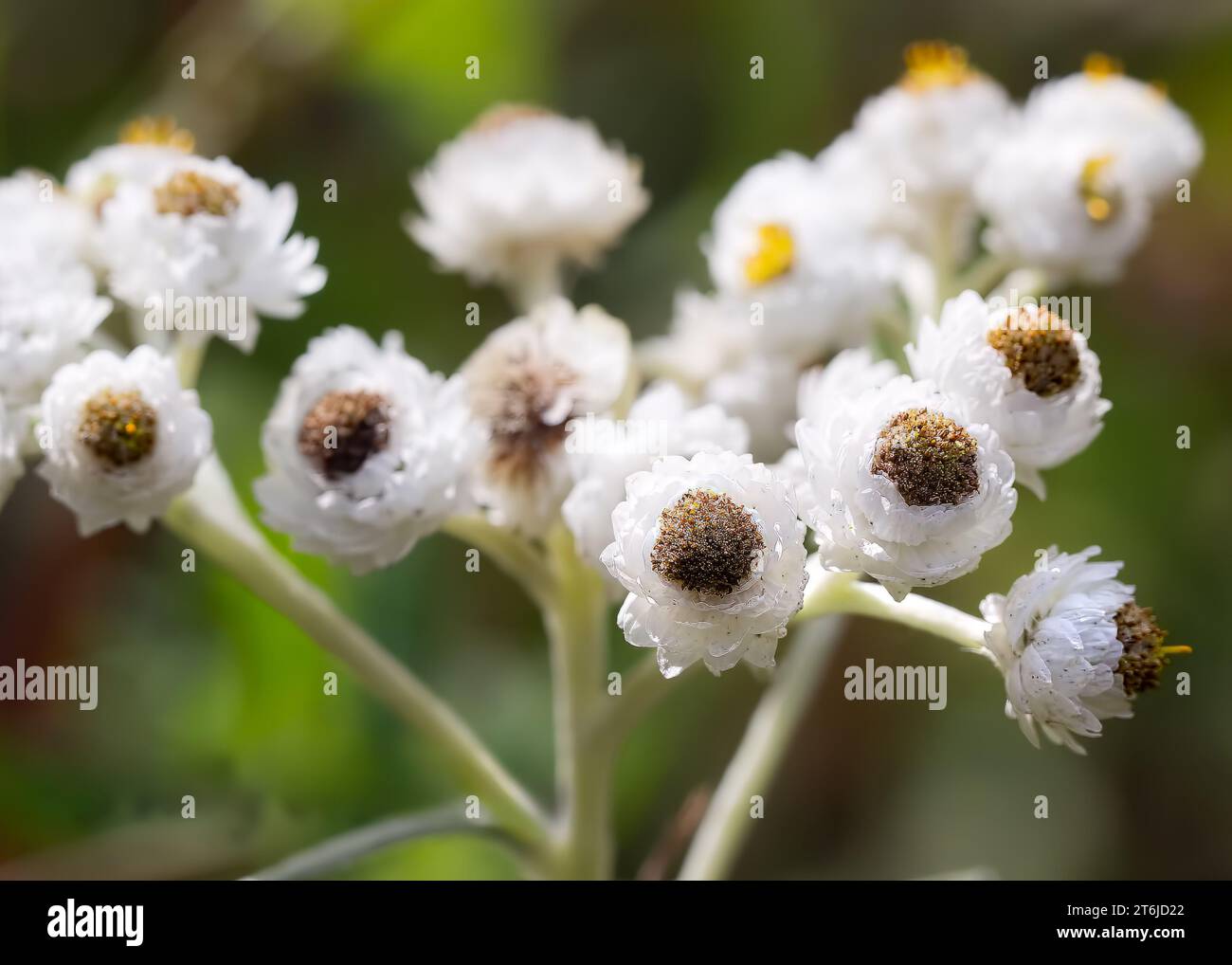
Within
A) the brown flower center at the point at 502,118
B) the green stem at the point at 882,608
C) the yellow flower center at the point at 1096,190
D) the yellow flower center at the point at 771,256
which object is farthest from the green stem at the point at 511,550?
the yellow flower center at the point at 1096,190

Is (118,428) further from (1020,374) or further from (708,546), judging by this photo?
(1020,374)

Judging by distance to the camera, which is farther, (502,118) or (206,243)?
(502,118)

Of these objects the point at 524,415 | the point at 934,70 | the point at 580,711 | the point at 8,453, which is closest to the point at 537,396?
the point at 524,415

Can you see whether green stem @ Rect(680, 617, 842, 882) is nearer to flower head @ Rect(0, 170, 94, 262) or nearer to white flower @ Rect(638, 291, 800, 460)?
white flower @ Rect(638, 291, 800, 460)

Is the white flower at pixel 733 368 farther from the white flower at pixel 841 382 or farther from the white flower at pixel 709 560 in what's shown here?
the white flower at pixel 709 560

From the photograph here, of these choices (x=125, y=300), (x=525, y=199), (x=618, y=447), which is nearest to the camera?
(x=618, y=447)

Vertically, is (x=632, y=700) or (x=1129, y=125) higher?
(x=1129, y=125)
